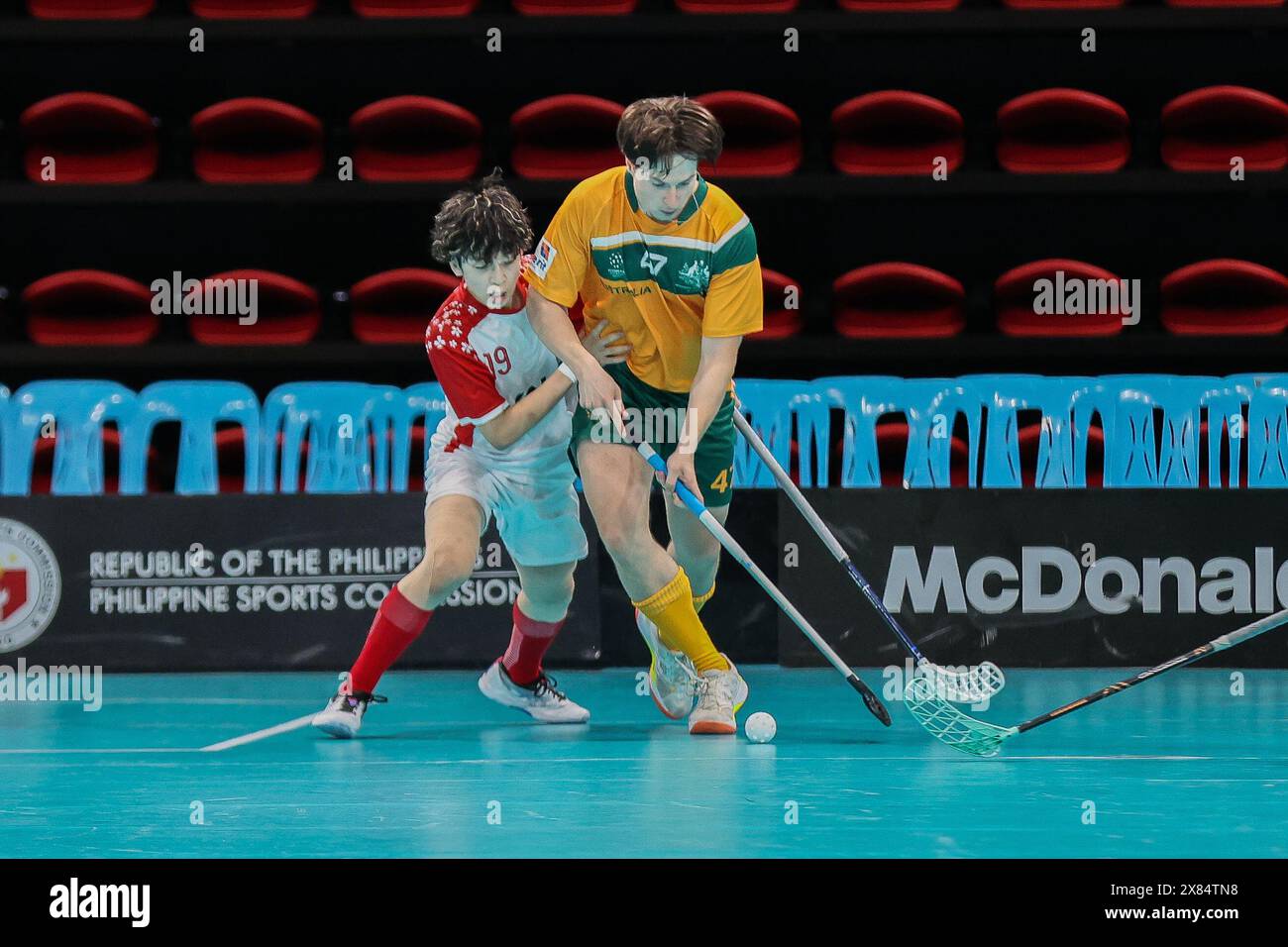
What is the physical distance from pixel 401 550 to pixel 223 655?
2.59 ft

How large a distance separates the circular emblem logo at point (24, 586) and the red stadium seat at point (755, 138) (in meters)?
Result: 3.21

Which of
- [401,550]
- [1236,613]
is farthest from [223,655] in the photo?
[1236,613]

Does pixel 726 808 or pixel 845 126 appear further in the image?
pixel 845 126

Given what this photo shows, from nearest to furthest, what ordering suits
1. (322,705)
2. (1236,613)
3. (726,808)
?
(726,808) → (322,705) → (1236,613)

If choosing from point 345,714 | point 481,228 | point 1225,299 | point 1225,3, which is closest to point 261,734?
point 345,714

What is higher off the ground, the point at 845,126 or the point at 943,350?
the point at 845,126

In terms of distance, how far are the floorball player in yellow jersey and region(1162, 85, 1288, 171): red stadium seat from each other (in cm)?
377

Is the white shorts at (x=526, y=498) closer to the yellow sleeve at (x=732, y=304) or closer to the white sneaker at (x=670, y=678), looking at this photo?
the white sneaker at (x=670, y=678)

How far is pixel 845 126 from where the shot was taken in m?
7.88

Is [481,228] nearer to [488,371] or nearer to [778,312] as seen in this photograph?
[488,371]

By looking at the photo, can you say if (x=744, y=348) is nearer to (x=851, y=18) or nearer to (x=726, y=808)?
(x=851, y=18)

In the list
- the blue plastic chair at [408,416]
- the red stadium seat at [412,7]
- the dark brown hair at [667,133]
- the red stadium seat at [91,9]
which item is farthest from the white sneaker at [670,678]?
the red stadium seat at [91,9]

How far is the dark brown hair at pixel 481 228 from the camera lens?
188 inches

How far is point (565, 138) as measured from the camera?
26.0 ft
